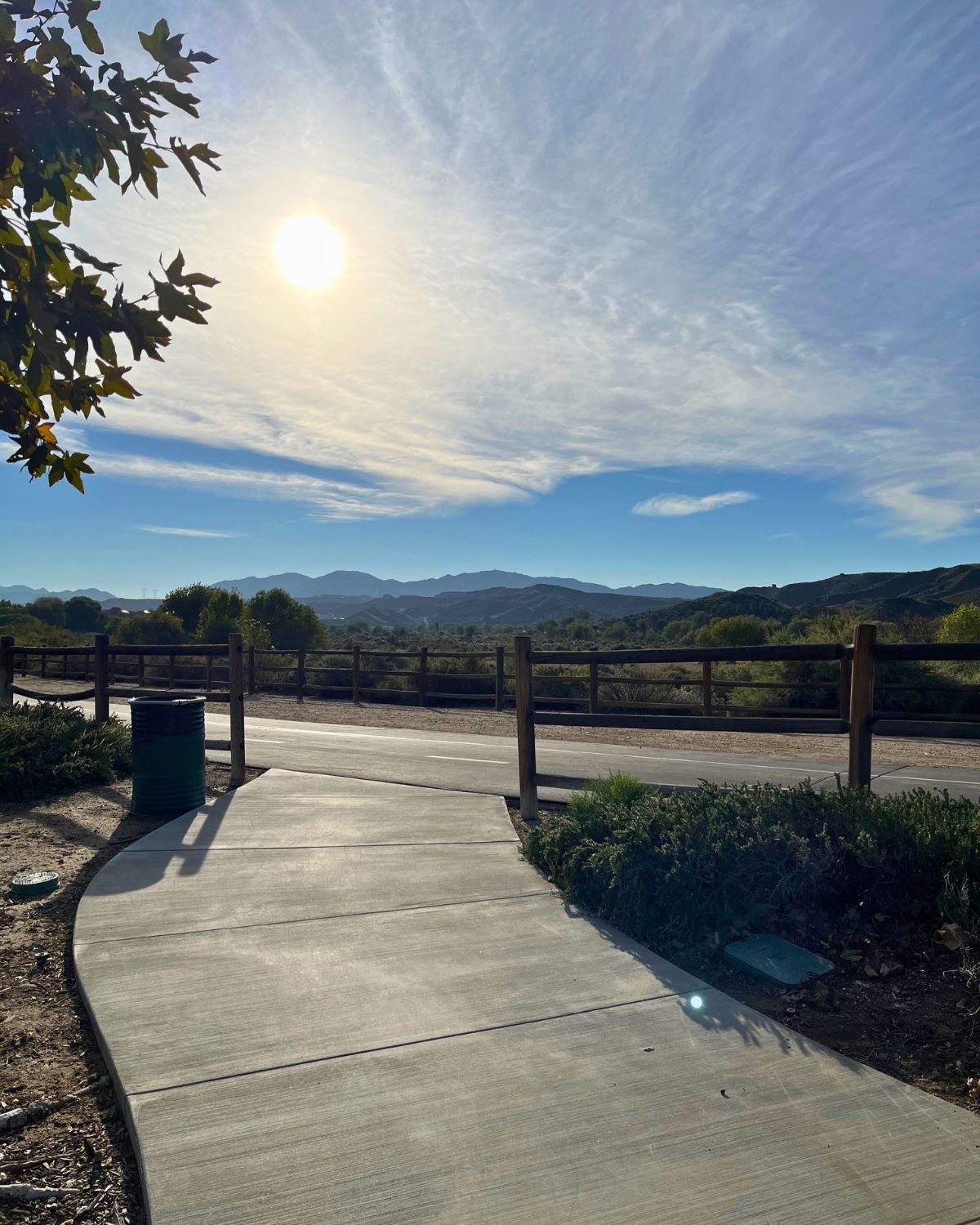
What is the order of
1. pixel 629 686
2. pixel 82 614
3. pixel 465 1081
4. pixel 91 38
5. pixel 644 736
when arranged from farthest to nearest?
1. pixel 82 614
2. pixel 629 686
3. pixel 644 736
4. pixel 465 1081
5. pixel 91 38

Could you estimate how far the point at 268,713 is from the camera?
68.0ft

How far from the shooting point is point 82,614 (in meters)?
→ 89.9

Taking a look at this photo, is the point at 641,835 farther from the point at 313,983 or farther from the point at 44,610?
the point at 44,610

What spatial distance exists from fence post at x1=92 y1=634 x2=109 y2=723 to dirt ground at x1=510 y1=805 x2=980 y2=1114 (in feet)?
28.9

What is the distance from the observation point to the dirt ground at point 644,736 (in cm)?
1319

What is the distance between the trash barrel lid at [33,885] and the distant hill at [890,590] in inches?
2215

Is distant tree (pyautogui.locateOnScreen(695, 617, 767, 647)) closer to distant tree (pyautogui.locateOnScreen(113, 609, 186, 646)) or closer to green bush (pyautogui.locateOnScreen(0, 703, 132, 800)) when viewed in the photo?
green bush (pyautogui.locateOnScreen(0, 703, 132, 800))

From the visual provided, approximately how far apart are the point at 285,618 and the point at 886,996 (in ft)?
132

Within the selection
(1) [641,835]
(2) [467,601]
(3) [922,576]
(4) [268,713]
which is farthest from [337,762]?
(2) [467,601]

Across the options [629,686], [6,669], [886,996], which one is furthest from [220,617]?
[886,996]

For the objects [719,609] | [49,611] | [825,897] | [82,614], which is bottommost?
[825,897]

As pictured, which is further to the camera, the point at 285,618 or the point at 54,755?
the point at 285,618

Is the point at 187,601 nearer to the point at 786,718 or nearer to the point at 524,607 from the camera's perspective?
the point at 786,718

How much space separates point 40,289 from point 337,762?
30.2ft
